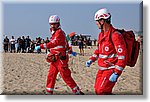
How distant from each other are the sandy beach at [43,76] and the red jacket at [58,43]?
8cm

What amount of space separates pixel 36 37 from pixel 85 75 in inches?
20.5

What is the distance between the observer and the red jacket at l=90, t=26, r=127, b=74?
164 inches

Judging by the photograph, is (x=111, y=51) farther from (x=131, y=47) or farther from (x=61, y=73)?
(x=61, y=73)

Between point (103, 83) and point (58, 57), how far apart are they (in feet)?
1.45

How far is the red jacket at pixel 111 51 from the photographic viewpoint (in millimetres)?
4176

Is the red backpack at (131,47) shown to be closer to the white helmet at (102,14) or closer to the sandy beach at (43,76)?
the sandy beach at (43,76)

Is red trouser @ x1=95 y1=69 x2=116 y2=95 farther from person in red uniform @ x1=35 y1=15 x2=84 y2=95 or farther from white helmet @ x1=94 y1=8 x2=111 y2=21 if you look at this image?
white helmet @ x1=94 y1=8 x2=111 y2=21

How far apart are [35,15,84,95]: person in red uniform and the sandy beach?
35mm

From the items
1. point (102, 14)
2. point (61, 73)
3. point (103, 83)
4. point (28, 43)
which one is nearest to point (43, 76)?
point (61, 73)

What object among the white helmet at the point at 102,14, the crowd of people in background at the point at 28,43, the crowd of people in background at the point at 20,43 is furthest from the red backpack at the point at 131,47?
the crowd of people in background at the point at 20,43

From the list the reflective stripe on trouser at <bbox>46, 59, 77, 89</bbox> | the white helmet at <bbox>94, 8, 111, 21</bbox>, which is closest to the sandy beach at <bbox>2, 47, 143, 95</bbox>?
the reflective stripe on trouser at <bbox>46, 59, 77, 89</bbox>

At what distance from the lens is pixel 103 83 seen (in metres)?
4.21
